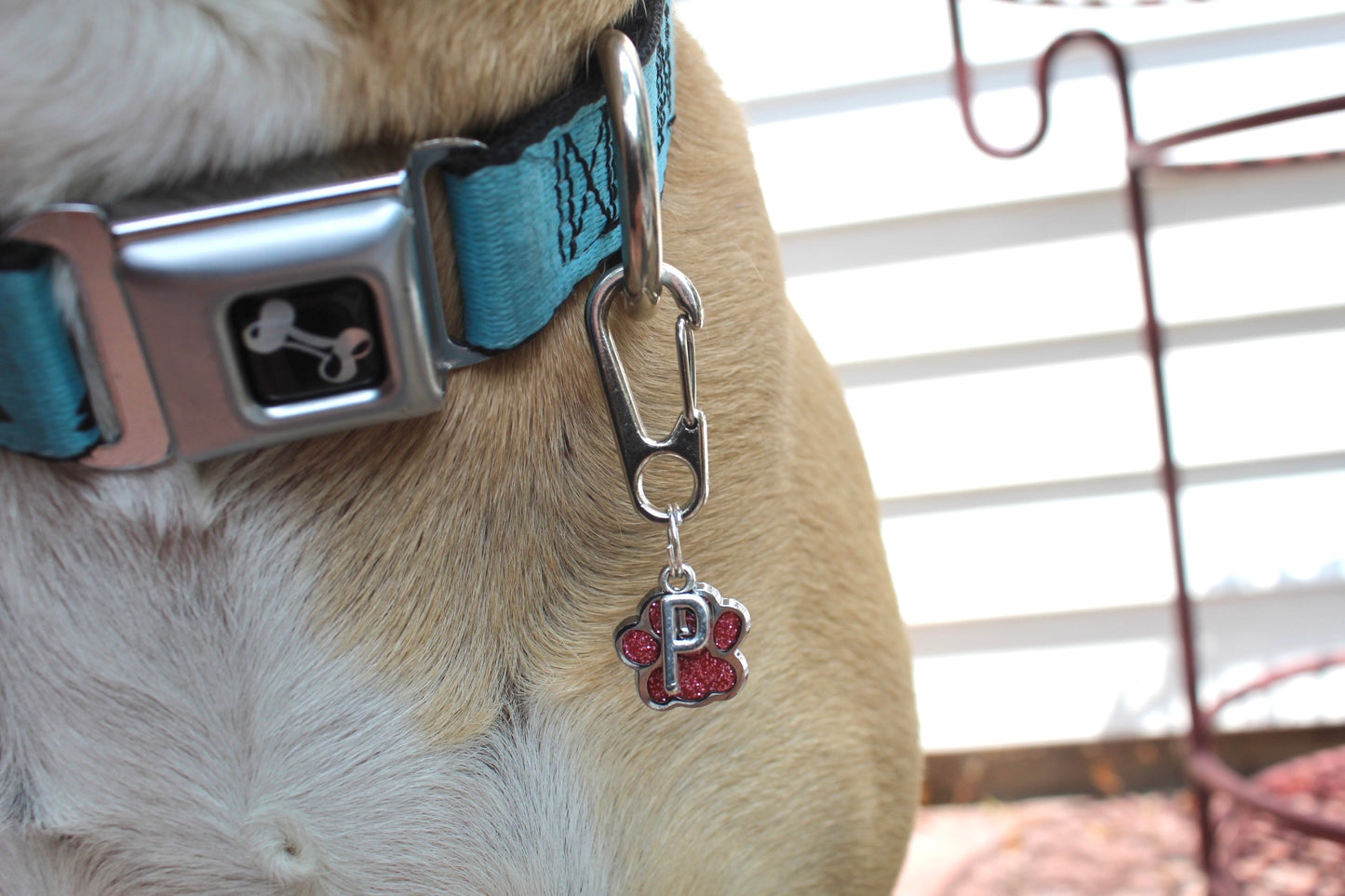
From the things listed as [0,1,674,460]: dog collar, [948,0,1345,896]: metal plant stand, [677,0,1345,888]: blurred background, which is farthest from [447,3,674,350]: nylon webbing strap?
[677,0,1345,888]: blurred background

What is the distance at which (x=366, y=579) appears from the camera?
0.45 meters

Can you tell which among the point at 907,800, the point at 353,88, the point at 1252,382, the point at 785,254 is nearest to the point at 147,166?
the point at 353,88

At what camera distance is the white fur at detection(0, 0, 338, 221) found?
359 millimetres

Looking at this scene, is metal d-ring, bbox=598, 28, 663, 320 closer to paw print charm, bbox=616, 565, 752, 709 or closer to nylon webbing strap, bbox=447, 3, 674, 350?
nylon webbing strap, bbox=447, 3, 674, 350

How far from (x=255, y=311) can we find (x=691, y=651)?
236 mm

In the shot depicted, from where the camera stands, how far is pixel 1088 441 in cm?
173

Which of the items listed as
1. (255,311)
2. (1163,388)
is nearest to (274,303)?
(255,311)

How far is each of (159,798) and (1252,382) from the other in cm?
176

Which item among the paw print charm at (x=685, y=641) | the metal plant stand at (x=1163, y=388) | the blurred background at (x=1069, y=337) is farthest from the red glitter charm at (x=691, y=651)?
the blurred background at (x=1069, y=337)

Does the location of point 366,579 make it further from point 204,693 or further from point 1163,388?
point 1163,388

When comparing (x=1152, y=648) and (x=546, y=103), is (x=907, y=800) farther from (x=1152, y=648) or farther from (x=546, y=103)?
(x=1152, y=648)

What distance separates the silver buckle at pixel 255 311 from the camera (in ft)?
1.12

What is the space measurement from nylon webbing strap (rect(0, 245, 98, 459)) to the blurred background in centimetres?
143

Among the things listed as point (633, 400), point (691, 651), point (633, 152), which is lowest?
point (691, 651)
